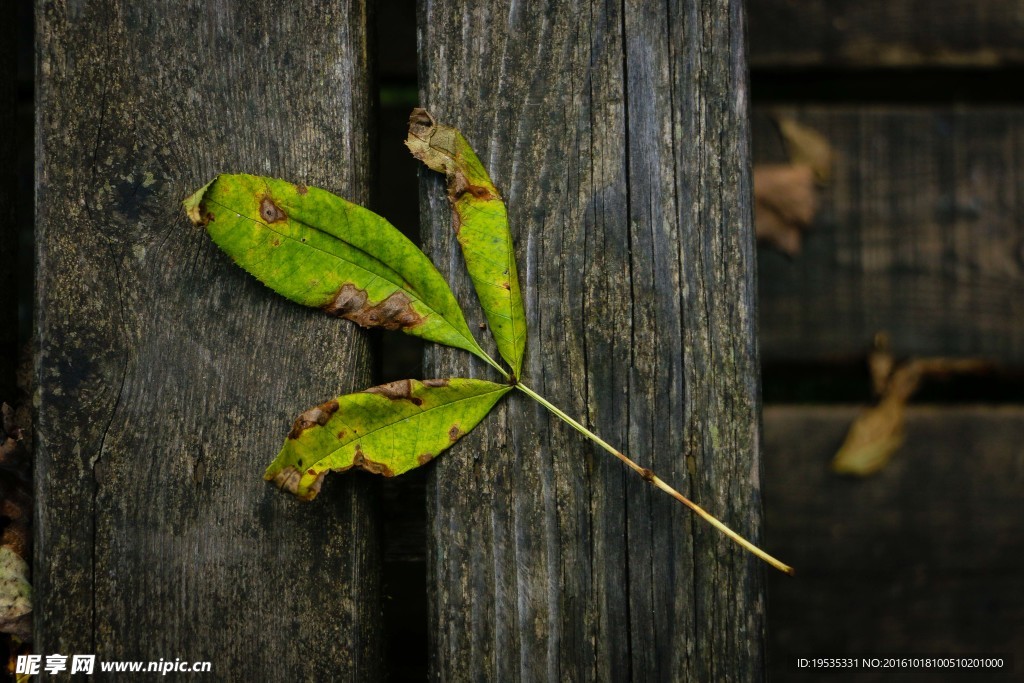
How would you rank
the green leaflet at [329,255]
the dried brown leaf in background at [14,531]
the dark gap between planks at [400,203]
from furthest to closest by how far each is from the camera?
the dark gap between planks at [400,203] → the dried brown leaf in background at [14,531] → the green leaflet at [329,255]

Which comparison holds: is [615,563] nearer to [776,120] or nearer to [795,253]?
[795,253]

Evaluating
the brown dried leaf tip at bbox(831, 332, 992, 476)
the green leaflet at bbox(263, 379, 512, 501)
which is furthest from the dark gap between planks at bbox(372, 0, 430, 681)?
the brown dried leaf tip at bbox(831, 332, 992, 476)

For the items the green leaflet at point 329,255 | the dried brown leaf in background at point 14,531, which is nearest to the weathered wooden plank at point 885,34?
the green leaflet at point 329,255

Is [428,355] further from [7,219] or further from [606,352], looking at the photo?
[7,219]

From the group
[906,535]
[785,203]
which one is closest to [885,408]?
[906,535]

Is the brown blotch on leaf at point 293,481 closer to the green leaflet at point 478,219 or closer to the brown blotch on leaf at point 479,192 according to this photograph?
the green leaflet at point 478,219

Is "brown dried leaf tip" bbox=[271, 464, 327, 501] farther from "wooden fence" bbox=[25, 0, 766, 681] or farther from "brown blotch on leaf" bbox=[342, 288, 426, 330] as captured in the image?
"brown blotch on leaf" bbox=[342, 288, 426, 330]

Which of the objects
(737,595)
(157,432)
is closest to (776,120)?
(737,595)
